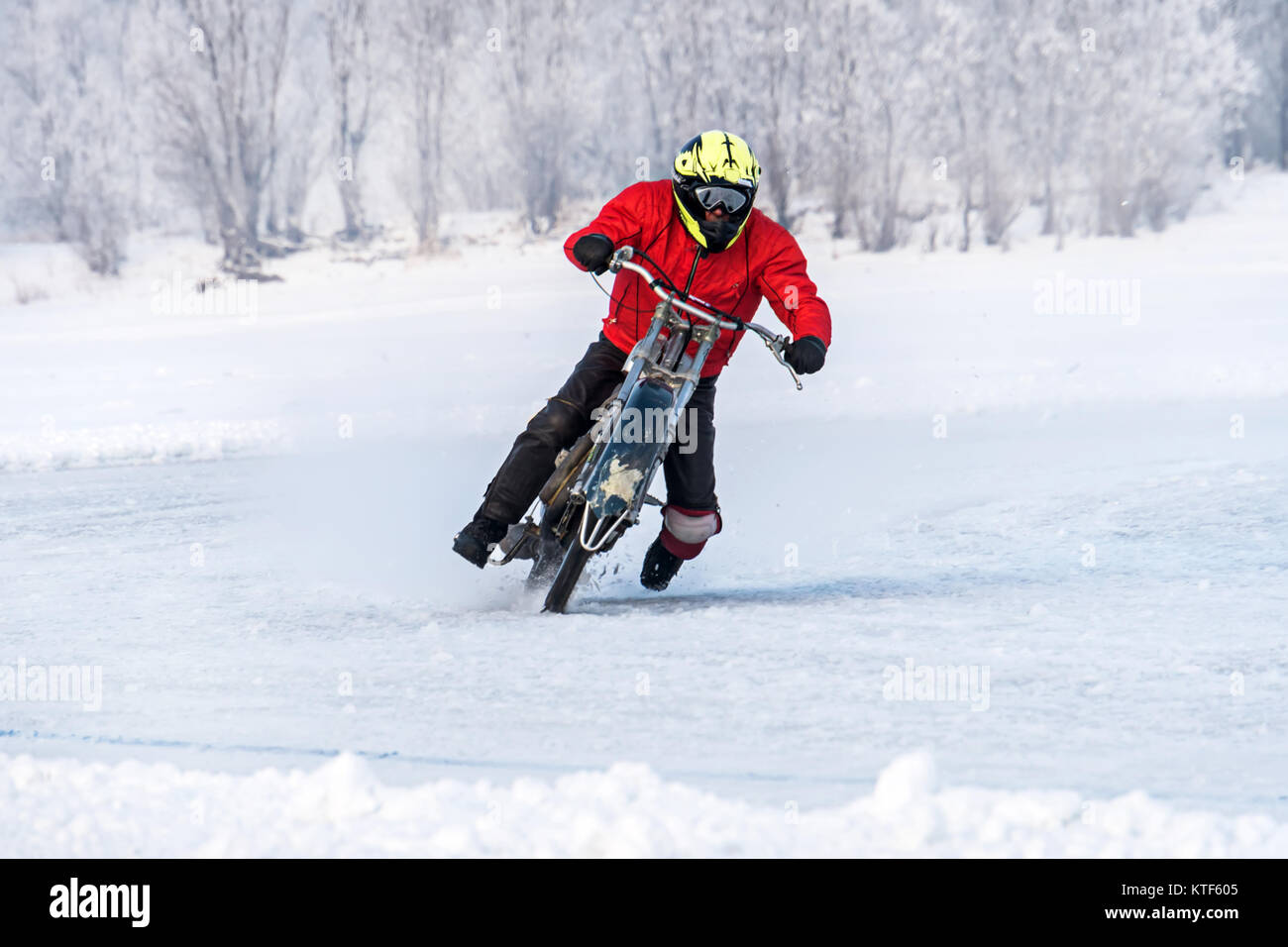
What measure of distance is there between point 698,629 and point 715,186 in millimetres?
1510

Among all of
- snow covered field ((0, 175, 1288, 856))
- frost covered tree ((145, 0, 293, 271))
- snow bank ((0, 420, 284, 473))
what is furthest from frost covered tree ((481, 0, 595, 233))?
snow bank ((0, 420, 284, 473))

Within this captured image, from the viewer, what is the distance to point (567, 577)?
5.06 m

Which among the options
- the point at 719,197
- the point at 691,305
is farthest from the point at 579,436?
the point at 719,197

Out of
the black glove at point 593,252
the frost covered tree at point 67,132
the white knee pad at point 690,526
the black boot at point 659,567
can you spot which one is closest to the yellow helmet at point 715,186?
the black glove at point 593,252

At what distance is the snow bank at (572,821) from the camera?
280cm

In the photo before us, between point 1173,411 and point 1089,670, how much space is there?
22.1 ft

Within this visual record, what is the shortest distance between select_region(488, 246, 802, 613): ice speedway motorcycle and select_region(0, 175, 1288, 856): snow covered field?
29cm

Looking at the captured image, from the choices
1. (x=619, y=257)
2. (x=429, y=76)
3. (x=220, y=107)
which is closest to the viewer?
(x=619, y=257)

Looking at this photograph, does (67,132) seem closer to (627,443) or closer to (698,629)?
(627,443)

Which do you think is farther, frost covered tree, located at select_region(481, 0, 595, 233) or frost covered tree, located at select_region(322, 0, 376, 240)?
frost covered tree, located at select_region(322, 0, 376, 240)

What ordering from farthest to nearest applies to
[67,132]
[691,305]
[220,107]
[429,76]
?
[429,76] < [67,132] < [220,107] < [691,305]

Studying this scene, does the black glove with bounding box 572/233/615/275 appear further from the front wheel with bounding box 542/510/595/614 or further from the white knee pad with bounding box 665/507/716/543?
the white knee pad with bounding box 665/507/716/543

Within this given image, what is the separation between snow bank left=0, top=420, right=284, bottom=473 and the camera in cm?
913
